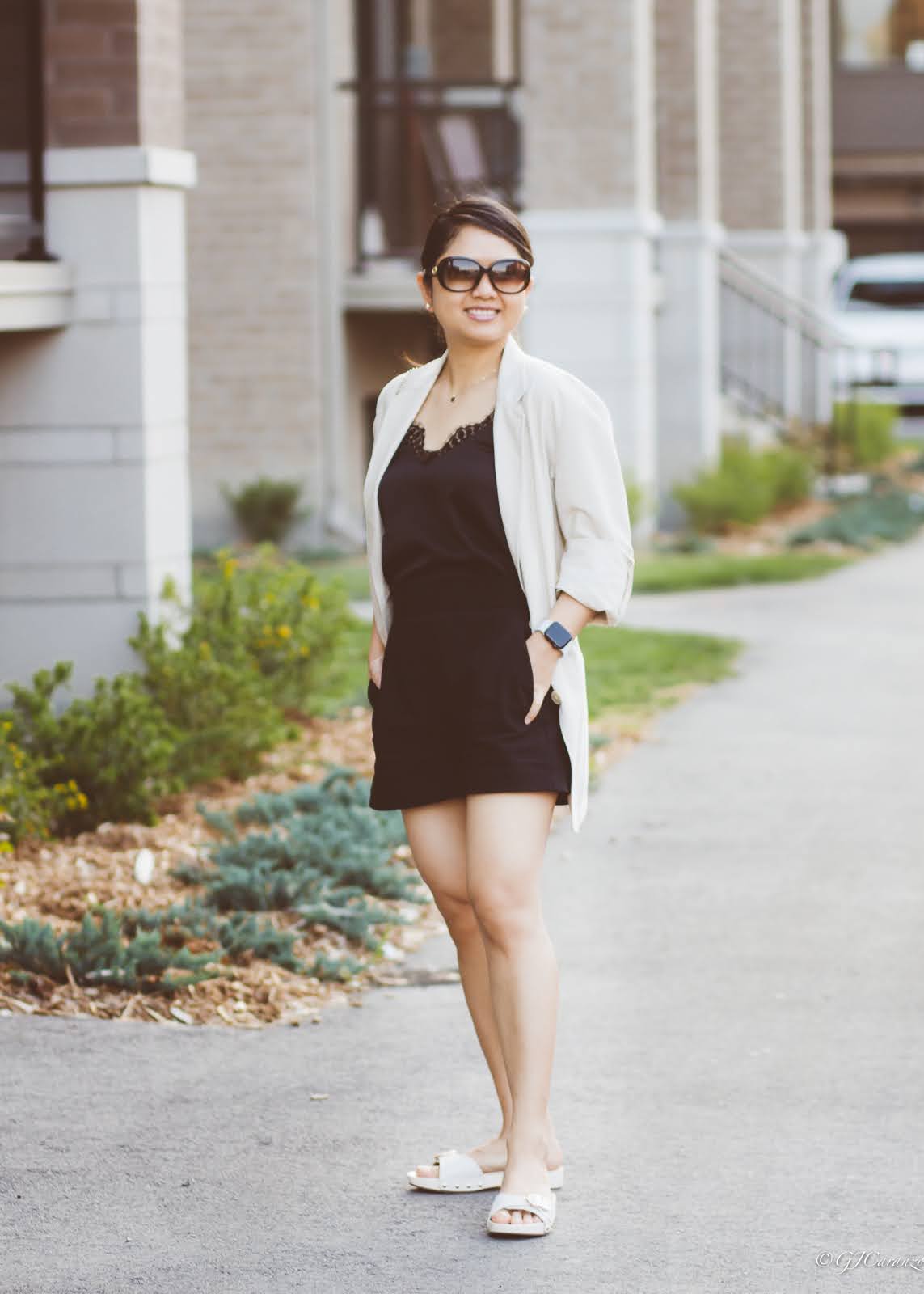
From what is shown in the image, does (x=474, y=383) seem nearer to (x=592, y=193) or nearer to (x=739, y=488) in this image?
(x=592, y=193)

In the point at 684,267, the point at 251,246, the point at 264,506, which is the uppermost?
the point at 251,246

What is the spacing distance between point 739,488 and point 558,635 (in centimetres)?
1420

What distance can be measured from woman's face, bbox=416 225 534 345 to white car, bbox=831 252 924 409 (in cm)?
2264

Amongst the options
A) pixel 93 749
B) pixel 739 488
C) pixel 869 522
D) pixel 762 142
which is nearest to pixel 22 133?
pixel 93 749

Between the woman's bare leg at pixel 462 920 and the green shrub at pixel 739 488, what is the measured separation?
13831mm

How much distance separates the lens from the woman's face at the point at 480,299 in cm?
471

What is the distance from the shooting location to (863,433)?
77.6 feet

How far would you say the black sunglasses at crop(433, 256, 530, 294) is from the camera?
4.70 metres

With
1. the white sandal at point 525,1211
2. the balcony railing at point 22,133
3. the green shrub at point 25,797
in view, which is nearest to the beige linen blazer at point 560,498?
the white sandal at point 525,1211

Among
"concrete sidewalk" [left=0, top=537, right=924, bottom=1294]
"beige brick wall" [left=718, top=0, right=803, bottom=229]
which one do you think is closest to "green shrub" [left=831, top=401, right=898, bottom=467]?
"beige brick wall" [left=718, top=0, right=803, bottom=229]

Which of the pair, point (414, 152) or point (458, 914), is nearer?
point (458, 914)

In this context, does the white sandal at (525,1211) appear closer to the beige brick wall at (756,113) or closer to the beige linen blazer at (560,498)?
the beige linen blazer at (560,498)

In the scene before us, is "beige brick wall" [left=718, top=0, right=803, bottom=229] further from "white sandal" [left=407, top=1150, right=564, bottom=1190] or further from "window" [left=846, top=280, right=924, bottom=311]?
"white sandal" [left=407, top=1150, right=564, bottom=1190]

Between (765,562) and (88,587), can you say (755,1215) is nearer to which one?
(88,587)
